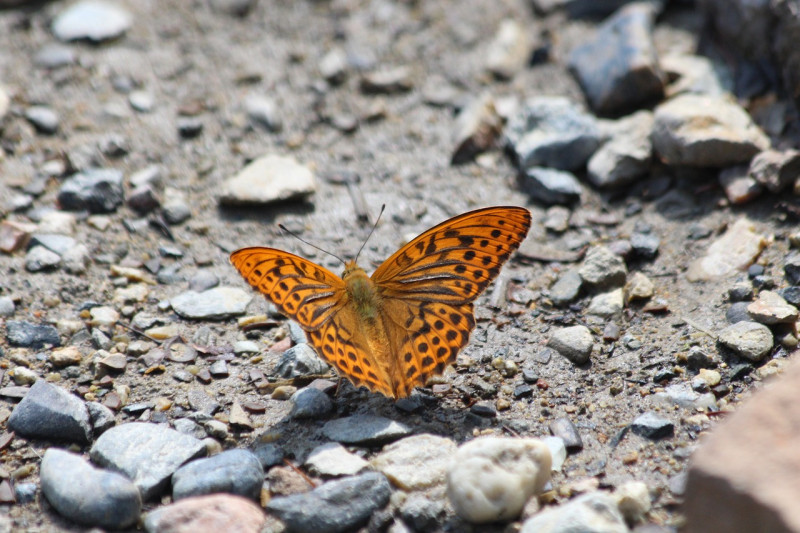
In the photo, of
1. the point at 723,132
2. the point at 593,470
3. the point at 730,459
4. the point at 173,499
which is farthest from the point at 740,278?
the point at 173,499

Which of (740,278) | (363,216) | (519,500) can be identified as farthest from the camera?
(363,216)

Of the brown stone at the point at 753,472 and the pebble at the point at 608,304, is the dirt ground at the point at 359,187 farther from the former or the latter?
the brown stone at the point at 753,472

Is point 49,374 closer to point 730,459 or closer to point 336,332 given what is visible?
point 336,332

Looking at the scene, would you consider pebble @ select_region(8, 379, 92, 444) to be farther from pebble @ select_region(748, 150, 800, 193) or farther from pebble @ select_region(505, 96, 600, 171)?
pebble @ select_region(748, 150, 800, 193)

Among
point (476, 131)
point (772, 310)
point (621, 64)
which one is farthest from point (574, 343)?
point (621, 64)

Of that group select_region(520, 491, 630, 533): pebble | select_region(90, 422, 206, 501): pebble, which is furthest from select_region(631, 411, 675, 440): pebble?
select_region(90, 422, 206, 501): pebble

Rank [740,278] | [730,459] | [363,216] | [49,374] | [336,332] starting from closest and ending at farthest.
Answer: [730,459] → [336,332] → [49,374] → [740,278] → [363,216]

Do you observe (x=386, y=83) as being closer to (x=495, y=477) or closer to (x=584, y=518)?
(x=495, y=477)
